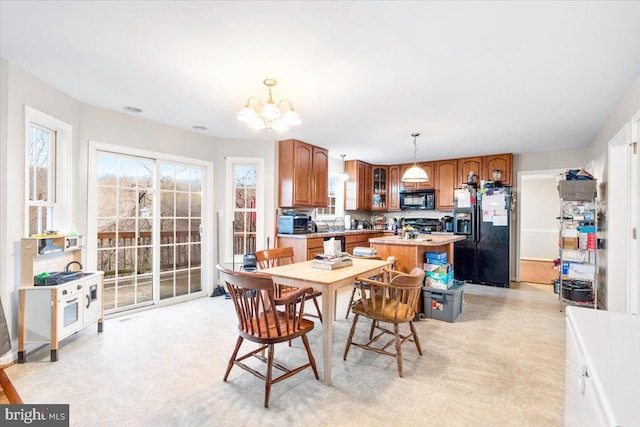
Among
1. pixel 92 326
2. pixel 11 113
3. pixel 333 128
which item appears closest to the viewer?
pixel 11 113

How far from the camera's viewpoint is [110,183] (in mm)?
3766

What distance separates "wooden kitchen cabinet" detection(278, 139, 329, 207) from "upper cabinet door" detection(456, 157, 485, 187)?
2.89 meters

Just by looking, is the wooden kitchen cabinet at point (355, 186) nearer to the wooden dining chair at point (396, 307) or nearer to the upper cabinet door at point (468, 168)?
the upper cabinet door at point (468, 168)

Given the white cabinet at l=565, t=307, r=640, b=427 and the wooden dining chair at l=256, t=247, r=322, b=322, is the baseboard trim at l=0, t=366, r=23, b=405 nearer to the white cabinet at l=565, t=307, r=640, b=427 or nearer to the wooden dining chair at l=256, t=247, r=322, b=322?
the wooden dining chair at l=256, t=247, r=322, b=322

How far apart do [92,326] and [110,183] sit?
1.63 m

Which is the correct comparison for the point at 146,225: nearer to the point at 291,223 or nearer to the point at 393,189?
the point at 291,223

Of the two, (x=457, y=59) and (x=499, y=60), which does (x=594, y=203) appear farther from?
(x=457, y=59)

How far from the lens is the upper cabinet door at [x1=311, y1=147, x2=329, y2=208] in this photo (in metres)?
5.31

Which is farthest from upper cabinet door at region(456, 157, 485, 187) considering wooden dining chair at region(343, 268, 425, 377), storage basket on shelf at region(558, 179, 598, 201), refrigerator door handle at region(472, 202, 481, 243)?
wooden dining chair at region(343, 268, 425, 377)

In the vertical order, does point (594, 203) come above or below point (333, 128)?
below

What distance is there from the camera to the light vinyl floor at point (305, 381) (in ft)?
6.25

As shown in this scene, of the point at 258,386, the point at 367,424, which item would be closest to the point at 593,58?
the point at 367,424

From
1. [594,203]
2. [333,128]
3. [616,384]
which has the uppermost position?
[333,128]

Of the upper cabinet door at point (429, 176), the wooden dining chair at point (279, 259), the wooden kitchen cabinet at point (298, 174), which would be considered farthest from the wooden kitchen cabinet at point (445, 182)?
the wooden dining chair at point (279, 259)
